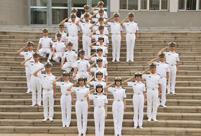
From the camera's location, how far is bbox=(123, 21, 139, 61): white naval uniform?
38.5 ft

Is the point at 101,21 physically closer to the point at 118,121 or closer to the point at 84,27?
the point at 84,27

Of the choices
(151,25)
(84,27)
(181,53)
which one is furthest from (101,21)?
(151,25)

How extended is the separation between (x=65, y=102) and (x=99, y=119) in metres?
1.29

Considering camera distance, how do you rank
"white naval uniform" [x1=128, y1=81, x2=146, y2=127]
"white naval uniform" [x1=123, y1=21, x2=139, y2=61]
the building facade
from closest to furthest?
"white naval uniform" [x1=128, y1=81, x2=146, y2=127] → "white naval uniform" [x1=123, y1=21, x2=139, y2=61] → the building facade

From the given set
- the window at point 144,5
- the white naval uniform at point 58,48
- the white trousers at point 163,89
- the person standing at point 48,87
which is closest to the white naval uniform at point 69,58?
the white naval uniform at point 58,48

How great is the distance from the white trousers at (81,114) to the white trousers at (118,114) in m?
0.83

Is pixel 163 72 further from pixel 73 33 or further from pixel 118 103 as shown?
pixel 73 33

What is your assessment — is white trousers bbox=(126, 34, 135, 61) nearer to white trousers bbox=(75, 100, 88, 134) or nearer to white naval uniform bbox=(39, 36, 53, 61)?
white naval uniform bbox=(39, 36, 53, 61)

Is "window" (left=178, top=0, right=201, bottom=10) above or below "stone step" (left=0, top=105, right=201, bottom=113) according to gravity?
above

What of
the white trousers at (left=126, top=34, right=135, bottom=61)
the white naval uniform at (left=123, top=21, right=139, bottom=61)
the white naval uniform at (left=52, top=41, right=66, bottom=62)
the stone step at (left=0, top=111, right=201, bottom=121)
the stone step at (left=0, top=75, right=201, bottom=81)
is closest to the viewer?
the stone step at (left=0, top=111, right=201, bottom=121)

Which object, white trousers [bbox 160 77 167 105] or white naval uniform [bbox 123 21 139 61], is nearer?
white trousers [bbox 160 77 167 105]

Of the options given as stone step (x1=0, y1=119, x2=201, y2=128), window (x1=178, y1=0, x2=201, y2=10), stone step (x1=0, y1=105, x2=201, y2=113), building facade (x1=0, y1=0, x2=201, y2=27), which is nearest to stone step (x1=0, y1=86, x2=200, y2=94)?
stone step (x1=0, y1=105, x2=201, y2=113)

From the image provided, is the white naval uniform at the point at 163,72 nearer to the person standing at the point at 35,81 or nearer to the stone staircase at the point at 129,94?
the stone staircase at the point at 129,94

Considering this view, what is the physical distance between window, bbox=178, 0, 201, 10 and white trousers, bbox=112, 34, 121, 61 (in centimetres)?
937
